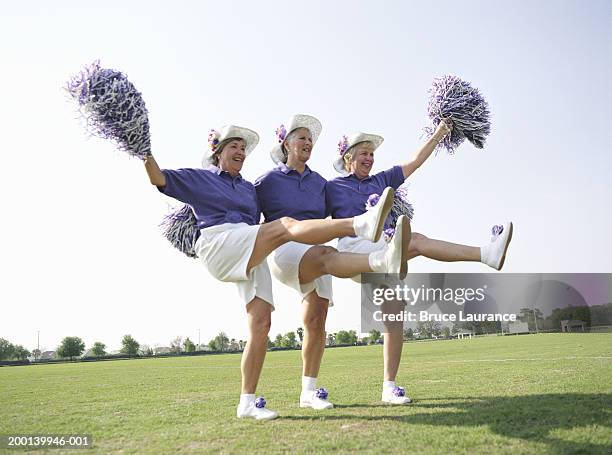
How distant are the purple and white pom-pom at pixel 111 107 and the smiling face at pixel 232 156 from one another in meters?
0.76

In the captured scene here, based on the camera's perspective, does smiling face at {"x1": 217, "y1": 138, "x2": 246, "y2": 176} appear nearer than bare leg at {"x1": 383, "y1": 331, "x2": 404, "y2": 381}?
Yes

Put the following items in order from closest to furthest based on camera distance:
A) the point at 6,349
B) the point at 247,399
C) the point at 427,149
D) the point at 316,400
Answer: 1. the point at 247,399
2. the point at 316,400
3. the point at 427,149
4. the point at 6,349

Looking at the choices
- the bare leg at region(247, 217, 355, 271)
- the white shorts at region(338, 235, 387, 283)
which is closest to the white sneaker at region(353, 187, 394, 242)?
the bare leg at region(247, 217, 355, 271)

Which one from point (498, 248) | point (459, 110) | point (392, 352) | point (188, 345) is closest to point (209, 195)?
point (392, 352)

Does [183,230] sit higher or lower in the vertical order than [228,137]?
lower

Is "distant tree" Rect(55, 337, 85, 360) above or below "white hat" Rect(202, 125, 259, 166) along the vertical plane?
below

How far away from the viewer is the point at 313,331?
Answer: 4.96 metres

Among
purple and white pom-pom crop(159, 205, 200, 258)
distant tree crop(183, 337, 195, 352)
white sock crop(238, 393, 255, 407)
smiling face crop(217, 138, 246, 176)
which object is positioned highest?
smiling face crop(217, 138, 246, 176)

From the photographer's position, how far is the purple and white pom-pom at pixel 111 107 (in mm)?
4125

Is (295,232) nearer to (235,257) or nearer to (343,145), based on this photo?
(235,257)

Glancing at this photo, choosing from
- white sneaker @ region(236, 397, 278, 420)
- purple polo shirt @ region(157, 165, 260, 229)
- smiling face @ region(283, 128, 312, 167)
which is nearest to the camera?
white sneaker @ region(236, 397, 278, 420)

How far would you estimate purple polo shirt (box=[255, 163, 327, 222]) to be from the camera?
497 centimetres

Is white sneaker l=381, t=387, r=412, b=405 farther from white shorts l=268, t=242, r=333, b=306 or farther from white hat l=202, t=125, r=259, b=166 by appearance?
white hat l=202, t=125, r=259, b=166

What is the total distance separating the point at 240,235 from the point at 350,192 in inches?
53.4
